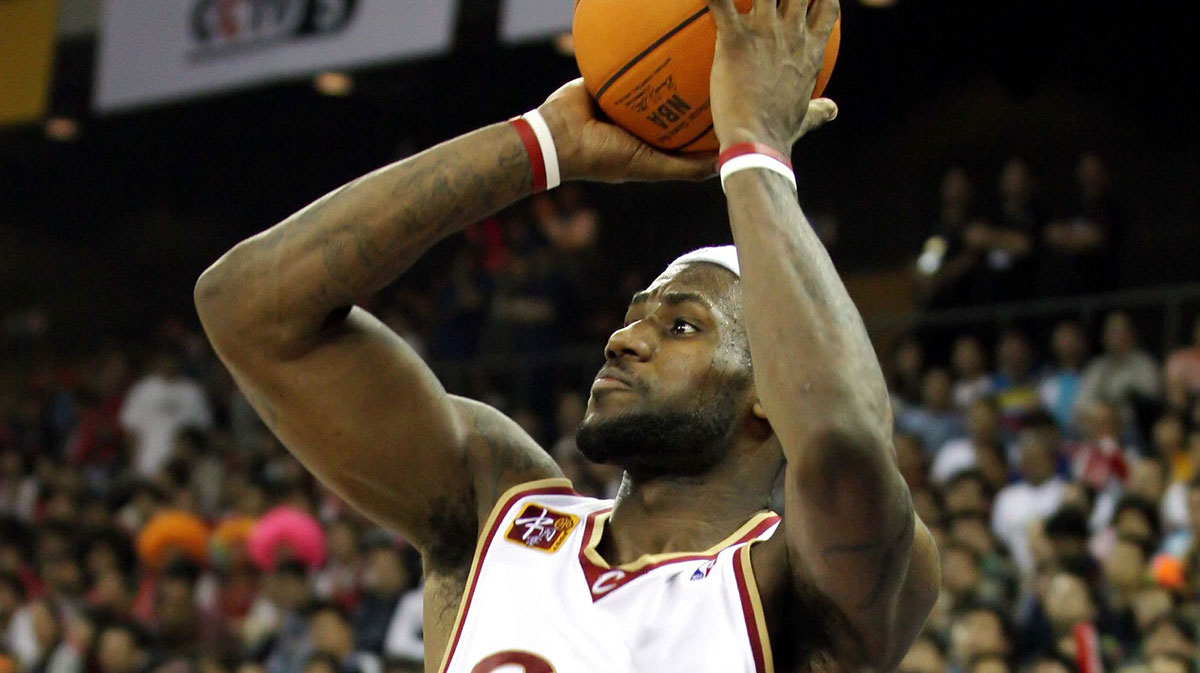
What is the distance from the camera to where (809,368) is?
2045 mm

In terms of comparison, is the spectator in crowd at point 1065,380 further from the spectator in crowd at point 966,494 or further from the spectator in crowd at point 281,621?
the spectator in crowd at point 281,621

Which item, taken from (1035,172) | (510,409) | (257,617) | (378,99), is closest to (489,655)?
(257,617)

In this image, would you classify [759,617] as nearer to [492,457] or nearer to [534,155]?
[492,457]

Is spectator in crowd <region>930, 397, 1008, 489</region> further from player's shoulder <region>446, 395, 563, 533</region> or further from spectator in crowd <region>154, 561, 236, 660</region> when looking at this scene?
player's shoulder <region>446, 395, 563, 533</region>

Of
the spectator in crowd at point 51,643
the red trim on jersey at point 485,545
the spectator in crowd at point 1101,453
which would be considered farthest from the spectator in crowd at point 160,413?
the red trim on jersey at point 485,545

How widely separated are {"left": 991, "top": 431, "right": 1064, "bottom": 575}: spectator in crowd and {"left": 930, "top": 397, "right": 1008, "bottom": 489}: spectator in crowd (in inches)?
7.4

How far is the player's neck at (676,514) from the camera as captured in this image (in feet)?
8.98

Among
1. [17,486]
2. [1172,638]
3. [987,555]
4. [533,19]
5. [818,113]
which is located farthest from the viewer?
[17,486]

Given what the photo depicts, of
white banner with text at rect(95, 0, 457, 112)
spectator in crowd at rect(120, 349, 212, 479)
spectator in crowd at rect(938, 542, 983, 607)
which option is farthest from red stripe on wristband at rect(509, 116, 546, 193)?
spectator in crowd at rect(120, 349, 212, 479)

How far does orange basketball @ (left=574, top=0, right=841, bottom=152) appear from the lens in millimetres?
2520

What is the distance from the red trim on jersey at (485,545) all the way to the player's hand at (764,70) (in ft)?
2.81

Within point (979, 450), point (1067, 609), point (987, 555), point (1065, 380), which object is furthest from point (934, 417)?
point (1067, 609)

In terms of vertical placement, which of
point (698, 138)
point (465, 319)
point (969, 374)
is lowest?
point (465, 319)

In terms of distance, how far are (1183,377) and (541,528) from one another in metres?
5.85
